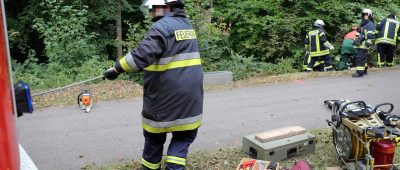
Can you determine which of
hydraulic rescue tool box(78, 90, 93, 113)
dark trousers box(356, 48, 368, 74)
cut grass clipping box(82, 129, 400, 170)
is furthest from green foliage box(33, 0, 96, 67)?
cut grass clipping box(82, 129, 400, 170)

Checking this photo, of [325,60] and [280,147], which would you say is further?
[325,60]

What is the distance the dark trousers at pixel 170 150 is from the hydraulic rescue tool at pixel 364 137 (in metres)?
1.61

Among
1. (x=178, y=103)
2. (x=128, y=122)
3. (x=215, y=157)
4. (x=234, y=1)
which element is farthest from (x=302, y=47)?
(x=178, y=103)

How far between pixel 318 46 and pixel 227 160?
25.9 ft

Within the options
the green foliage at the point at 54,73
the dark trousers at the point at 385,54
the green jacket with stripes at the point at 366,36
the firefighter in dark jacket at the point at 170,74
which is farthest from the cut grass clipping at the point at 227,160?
the dark trousers at the point at 385,54

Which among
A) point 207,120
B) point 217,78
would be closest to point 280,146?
point 207,120

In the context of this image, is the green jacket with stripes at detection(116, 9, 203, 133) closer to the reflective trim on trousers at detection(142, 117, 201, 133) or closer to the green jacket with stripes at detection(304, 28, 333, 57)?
the reflective trim on trousers at detection(142, 117, 201, 133)

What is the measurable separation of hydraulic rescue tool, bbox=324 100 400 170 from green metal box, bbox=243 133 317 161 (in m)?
0.46

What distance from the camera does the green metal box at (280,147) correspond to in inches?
197

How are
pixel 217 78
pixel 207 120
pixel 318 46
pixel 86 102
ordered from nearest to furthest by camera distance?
1. pixel 207 120
2. pixel 86 102
3. pixel 217 78
4. pixel 318 46

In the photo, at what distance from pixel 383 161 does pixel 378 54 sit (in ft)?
30.7

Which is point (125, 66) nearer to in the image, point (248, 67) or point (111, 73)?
point (111, 73)

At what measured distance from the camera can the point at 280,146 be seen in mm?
5062

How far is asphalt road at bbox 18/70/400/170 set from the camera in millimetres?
5691
